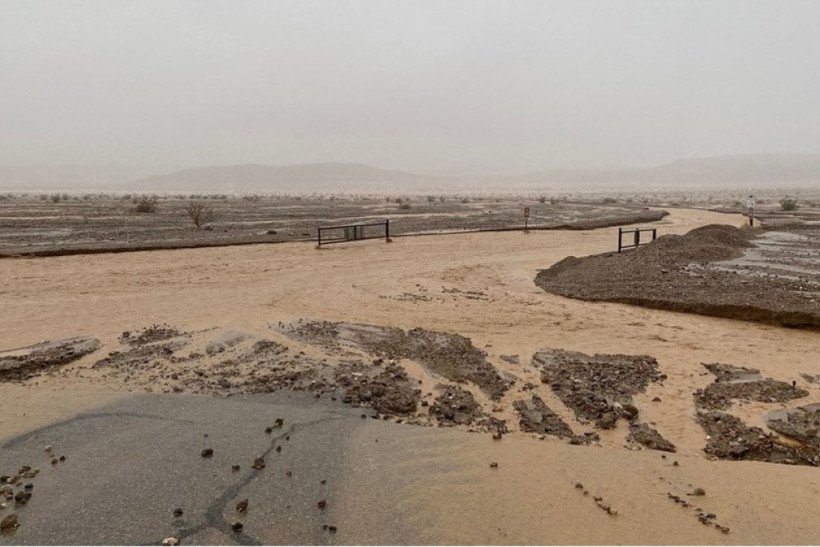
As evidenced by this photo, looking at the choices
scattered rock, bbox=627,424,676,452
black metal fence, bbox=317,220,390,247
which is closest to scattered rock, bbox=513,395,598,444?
scattered rock, bbox=627,424,676,452

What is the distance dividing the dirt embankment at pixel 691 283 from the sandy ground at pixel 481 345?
42 centimetres

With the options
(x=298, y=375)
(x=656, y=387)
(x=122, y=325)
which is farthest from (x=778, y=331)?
(x=122, y=325)

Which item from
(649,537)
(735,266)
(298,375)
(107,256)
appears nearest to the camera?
(649,537)

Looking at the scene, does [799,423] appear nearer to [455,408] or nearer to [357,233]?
[455,408]

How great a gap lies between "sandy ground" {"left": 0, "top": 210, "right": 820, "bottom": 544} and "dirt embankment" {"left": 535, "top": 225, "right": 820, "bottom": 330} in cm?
42

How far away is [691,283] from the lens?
12.4 metres

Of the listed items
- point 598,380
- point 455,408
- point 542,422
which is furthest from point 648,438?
point 455,408

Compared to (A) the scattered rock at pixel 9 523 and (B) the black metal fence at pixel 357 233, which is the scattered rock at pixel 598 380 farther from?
(B) the black metal fence at pixel 357 233

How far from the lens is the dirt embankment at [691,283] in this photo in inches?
394

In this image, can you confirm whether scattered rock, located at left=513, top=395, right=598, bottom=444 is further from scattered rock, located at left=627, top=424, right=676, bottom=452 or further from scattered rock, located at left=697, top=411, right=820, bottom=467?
scattered rock, located at left=697, top=411, right=820, bottom=467

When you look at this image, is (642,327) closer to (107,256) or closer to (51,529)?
(51,529)

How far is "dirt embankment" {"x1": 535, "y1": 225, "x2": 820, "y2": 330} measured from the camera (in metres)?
10.0

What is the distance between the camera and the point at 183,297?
12234mm

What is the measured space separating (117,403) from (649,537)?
591cm
